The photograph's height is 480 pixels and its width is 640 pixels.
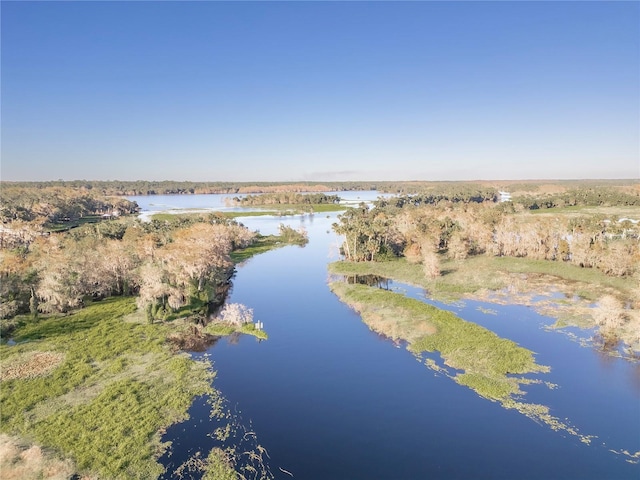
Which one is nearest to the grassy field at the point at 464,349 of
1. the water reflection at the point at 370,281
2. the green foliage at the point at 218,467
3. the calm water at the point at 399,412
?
the calm water at the point at 399,412

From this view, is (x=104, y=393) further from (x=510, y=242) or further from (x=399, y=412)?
(x=510, y=242)

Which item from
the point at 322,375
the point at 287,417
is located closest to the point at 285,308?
the point at 322,375

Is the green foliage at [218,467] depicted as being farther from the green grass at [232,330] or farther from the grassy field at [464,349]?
the grassy field at [464,349]

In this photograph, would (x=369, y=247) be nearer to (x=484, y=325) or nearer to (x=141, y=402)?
(x=484, y=325)

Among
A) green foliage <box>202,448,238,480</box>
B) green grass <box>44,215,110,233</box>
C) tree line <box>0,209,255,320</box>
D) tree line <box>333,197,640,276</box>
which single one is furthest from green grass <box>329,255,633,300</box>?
green grass <box>44,215,110,233</box>

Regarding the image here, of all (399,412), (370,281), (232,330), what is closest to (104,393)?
(232,330)

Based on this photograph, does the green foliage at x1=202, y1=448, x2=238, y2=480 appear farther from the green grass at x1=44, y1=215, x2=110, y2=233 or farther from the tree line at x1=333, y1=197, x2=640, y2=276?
the green grass at x1=44, y1=215, x2=110, y2=233
